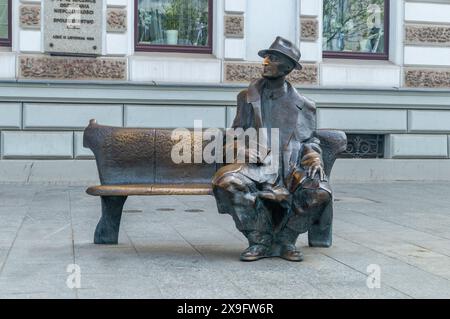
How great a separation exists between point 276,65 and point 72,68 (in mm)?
7577

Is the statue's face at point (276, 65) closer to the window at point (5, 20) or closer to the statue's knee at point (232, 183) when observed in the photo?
the statue's knee at point (232, 183)

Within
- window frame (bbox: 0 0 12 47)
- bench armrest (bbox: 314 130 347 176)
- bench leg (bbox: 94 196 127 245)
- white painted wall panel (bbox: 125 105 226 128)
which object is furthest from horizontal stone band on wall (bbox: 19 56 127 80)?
bench armrest (bbox: 314 130 347 176)

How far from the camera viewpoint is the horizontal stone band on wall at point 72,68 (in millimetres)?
13406

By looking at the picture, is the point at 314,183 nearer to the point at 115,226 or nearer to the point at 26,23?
the point at 115,226

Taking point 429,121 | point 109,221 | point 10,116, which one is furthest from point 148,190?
point 429,121

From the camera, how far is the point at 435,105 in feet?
49.0

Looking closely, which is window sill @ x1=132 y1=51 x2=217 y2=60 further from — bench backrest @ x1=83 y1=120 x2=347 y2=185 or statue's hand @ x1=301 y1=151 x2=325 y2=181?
statue's hand @ x1=301 y1=151 x2=325 y2=181

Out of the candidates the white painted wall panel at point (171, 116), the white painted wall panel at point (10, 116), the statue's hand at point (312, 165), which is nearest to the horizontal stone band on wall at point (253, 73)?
the white painted wall panel at point (171, 116)

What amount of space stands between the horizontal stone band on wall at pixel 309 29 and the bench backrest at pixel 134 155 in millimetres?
7795

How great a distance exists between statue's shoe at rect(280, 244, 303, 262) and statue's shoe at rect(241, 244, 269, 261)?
140 mm

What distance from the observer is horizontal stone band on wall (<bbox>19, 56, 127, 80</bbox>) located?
13.4 meters

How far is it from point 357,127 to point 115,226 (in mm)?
8318

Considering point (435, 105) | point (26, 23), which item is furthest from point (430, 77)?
point (26, 23)
